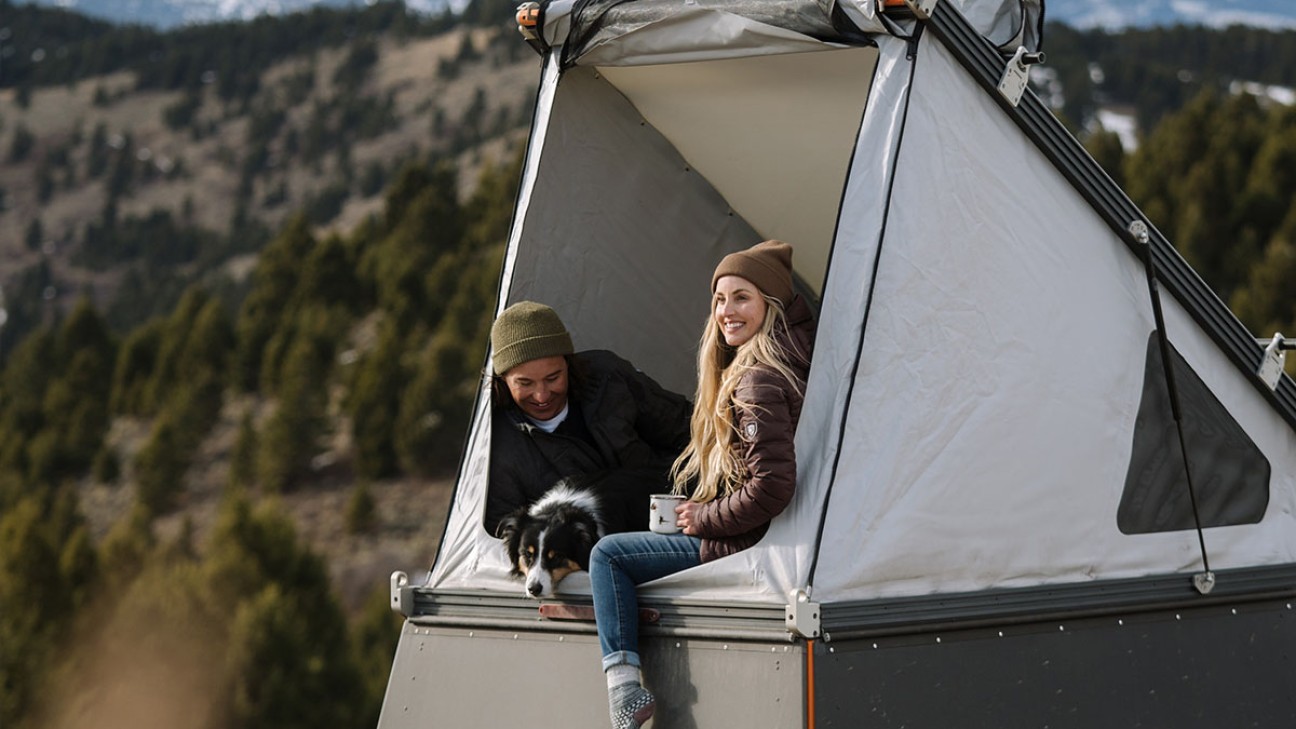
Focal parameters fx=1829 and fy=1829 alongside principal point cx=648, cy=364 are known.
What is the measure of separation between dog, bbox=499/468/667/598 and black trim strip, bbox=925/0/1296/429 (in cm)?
150

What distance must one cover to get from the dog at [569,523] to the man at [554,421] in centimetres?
3

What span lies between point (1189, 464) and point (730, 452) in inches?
60.3

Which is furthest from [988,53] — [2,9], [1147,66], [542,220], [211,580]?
[2,9]

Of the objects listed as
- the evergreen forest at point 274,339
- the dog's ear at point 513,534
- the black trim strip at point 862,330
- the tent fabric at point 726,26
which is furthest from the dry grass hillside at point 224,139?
the black trim strip at point 862,330

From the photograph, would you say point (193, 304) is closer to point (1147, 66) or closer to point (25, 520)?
point (25, 520)

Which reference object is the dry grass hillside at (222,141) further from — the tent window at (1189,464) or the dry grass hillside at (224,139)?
the tent window at (1189,464)

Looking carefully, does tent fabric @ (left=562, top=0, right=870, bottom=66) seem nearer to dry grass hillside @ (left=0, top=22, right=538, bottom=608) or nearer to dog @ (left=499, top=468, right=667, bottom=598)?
dog @ (left=499, top=468, right=667, bottom=598)

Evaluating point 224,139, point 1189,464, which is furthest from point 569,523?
point 224,139

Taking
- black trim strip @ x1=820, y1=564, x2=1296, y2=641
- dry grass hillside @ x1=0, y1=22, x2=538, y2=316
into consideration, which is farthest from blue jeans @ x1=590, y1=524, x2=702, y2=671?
dry grass hillside @ x1=0, y1=22, x2=538, y2=316

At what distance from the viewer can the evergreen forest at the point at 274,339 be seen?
20312 mm

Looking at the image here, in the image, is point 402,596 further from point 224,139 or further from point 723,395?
point 224,139

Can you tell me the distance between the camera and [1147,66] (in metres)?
66.8

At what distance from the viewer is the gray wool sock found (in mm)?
4594

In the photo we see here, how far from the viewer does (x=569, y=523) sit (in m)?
5.07
